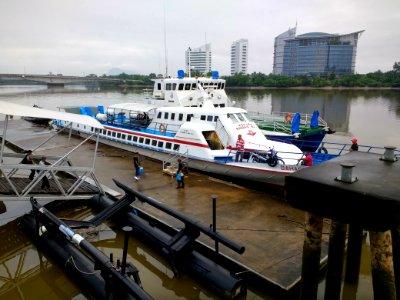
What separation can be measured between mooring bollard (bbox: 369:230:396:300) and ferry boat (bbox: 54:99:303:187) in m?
9.62

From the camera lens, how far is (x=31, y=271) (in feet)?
34.7

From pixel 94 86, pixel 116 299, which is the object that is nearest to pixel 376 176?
pixel 116 299

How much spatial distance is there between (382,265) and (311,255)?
1509 mm

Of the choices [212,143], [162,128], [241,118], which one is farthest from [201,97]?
[212,143]

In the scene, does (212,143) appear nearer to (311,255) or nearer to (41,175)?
(41,175)

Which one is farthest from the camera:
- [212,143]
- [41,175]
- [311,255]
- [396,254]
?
[212,143]

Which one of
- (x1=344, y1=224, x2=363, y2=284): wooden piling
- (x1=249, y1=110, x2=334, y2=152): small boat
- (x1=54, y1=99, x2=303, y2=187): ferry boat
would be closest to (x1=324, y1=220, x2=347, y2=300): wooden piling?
(x1=344, y1=224, x2=363, y2=284): wooden piling

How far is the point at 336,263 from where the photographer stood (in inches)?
308

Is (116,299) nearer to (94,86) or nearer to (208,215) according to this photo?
(208,215)

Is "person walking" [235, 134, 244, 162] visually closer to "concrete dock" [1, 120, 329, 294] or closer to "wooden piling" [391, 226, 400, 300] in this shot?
"concrete dock" [1, 120, 329, 294]

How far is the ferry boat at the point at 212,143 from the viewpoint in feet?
53.4

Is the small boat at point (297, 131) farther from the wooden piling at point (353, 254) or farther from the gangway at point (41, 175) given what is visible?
the gangway at point (41, 175)

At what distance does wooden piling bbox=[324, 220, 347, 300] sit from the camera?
304 inches

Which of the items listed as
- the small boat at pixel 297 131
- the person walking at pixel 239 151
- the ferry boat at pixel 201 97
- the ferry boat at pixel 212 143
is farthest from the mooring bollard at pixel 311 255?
the ferry boat at pixel 201 97
